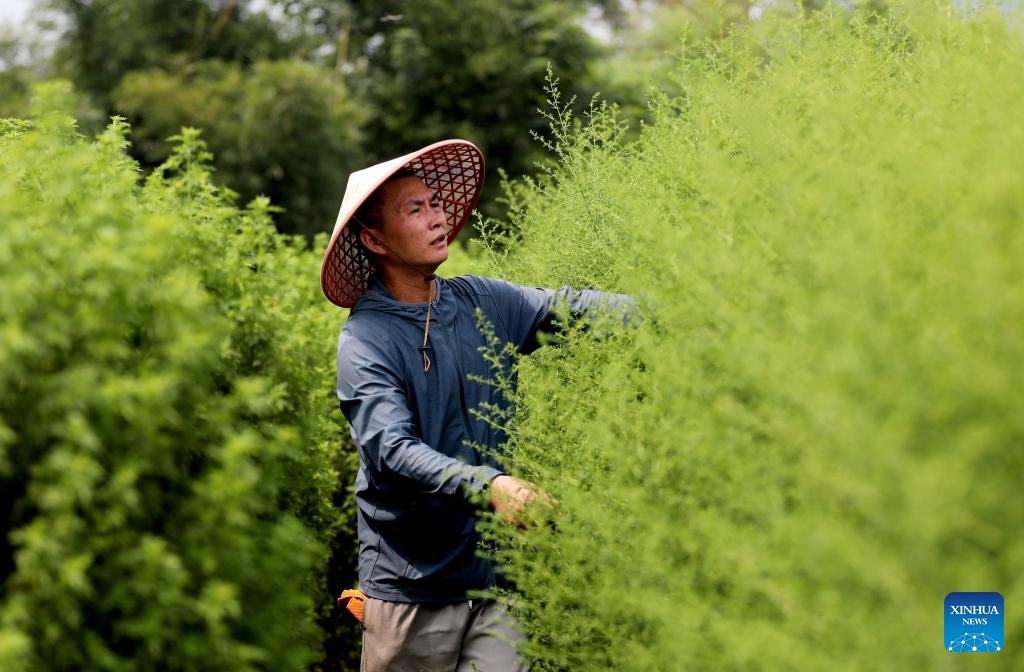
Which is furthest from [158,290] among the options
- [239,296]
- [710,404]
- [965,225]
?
[965,225]

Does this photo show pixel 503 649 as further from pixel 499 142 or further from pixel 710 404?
pixel 499 142

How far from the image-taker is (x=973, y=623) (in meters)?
2.06

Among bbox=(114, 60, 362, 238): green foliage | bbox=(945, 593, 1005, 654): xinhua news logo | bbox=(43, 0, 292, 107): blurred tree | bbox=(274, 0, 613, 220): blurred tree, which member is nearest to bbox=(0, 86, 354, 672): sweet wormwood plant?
bbox=(945, 593, 1005, 654): xinhua news logo

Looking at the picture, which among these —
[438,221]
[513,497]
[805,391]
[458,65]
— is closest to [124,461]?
[513,497]

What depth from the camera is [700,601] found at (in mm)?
2506

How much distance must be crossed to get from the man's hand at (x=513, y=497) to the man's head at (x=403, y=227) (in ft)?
3.72

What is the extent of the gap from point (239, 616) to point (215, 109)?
22.6 meters

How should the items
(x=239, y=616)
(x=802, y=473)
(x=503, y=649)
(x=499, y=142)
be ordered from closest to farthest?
(x=802, y=473), (x=239, y=616), (x=503, y=649), (x=499, y=142)

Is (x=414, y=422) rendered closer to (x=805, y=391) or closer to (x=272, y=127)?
(x=805, y=391)

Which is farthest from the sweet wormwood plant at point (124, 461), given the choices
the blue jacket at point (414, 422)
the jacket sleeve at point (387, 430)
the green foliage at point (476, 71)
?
the green foliage at point (476, 71)

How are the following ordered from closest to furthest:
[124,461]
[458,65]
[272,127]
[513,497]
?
[124,461]
[513,497]
[272,127]
[458,65]

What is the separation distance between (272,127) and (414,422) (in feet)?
67.8

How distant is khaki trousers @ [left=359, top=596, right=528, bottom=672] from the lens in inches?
144

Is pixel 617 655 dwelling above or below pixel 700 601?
below
